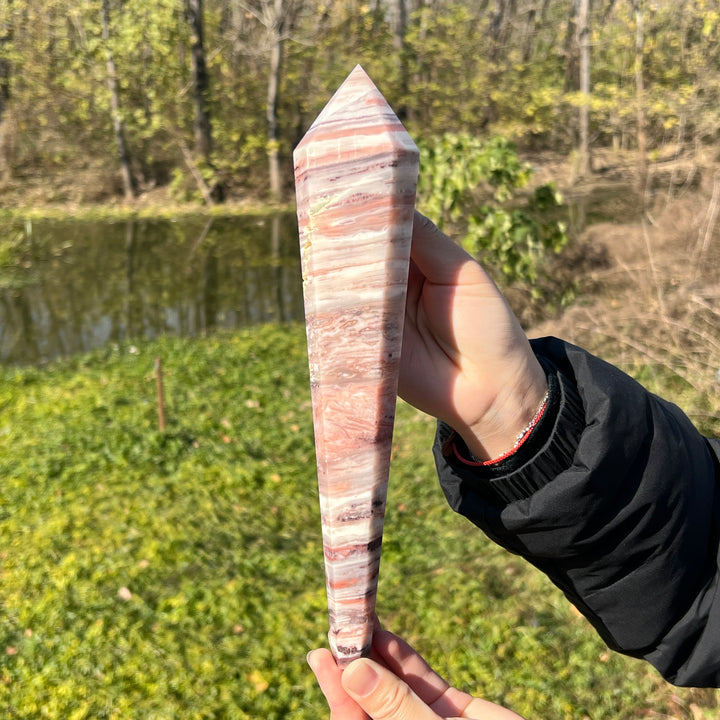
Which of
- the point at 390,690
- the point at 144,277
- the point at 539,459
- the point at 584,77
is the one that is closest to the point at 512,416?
the point at 539,459

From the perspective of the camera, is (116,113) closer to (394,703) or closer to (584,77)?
(584,77)

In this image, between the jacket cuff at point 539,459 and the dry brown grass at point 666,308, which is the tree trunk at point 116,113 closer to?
the dry brown grass at point 666,308

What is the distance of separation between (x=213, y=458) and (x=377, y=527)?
5329mm

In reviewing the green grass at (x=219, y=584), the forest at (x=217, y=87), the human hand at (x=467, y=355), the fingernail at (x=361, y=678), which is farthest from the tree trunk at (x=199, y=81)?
the fingernail at (x=361, y=678)

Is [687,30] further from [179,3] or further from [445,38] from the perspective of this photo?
[179,3]

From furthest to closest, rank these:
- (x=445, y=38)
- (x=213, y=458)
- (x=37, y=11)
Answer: (x=445, y=38) → (x=37, y=11) → (x=213, y=458)

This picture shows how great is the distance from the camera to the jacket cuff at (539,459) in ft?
4.69

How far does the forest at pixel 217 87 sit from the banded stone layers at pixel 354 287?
17.6m

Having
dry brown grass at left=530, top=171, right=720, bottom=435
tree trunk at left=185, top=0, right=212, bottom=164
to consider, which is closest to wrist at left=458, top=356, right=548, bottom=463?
dry brown grass at left=530, top=171, right=720, bottom=435

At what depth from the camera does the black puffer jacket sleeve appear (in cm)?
139

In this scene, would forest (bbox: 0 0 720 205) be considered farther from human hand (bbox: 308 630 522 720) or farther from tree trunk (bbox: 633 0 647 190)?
human hand (bbox: 308 630 522 720)

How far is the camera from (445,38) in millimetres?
20547

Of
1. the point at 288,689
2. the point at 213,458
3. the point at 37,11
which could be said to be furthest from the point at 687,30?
the point at 37,11

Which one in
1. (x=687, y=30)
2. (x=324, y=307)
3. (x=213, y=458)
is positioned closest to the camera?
(x=324, y=307)
